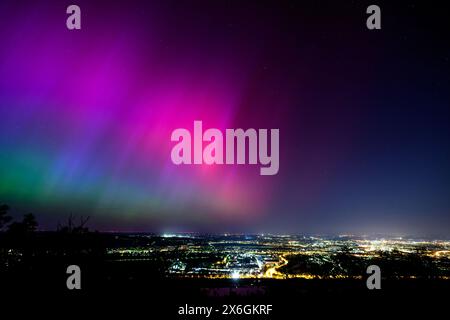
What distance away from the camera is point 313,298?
39.9ft

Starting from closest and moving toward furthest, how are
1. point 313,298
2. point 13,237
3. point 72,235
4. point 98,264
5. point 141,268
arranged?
point 313,298 → point 13,237 → point 72,235 → point 98,264 → point 141,268

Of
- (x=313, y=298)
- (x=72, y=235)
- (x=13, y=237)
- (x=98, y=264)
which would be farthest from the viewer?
(x=98, y=264)

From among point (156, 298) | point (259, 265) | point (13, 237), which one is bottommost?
point (259, 265)

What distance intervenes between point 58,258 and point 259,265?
46.8 feet

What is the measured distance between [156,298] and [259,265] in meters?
15.2

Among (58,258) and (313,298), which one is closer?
(313,298)
